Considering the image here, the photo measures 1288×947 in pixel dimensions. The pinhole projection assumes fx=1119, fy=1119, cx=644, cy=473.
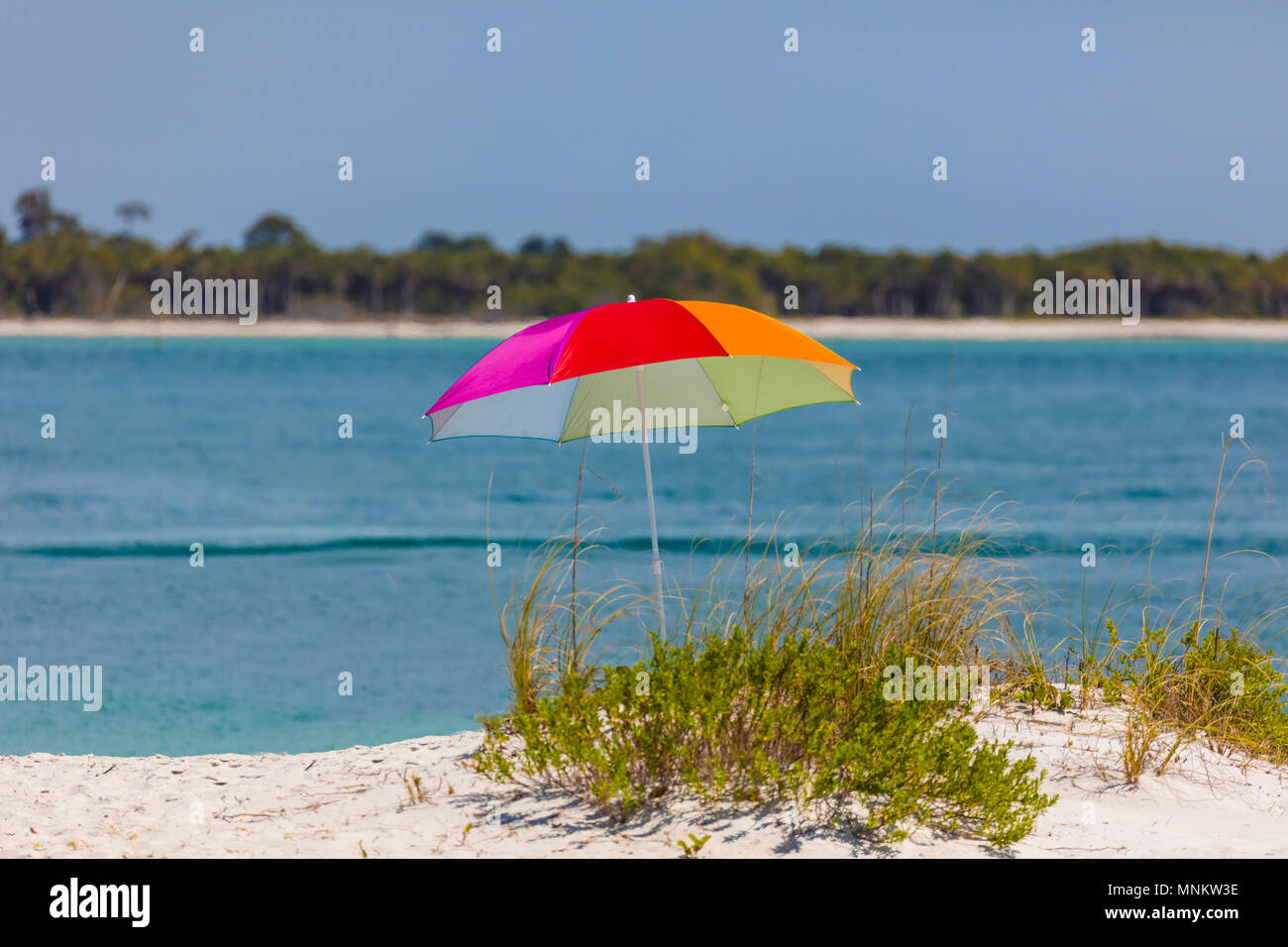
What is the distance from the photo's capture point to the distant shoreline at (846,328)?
7525 centimetres

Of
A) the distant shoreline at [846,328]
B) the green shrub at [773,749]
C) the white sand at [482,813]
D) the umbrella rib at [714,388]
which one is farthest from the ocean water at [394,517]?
the distant shoreline at [846,328]

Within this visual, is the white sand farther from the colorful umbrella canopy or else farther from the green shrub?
the colorful umbrella canopy

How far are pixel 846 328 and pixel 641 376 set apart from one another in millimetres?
76350

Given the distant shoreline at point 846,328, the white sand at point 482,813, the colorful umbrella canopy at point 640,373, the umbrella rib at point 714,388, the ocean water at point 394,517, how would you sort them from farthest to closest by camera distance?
the distant shoreline at point 846,328
the ocean water at point 394,517
the umbrella rib at point 714,388
the colorful umbrella canopy at point 640,373
the white sand at point 482,813

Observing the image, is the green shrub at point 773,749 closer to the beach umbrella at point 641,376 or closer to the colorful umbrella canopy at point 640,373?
the beach umbrella at point 641,376

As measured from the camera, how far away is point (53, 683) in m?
8.23

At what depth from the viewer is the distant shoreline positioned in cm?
7525

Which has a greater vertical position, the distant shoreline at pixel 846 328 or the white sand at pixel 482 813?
the distant shoreline at pixel 846 328

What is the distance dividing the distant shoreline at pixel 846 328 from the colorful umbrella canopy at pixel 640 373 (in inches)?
2780

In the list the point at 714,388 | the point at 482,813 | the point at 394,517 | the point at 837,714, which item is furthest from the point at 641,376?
the point at 394,517

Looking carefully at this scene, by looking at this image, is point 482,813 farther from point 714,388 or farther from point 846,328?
point 846,328
